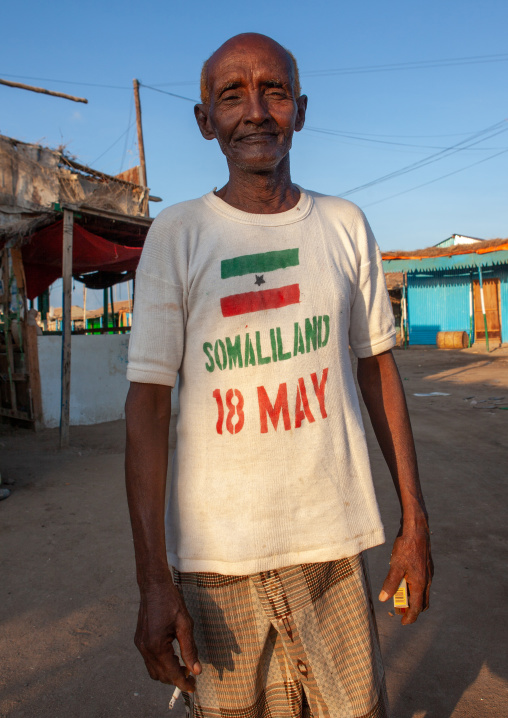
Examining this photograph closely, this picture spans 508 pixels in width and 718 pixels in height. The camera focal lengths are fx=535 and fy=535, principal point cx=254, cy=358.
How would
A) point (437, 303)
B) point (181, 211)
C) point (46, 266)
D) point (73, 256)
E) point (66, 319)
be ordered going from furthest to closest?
1. point (437, 303)
2. point (46, 266)
3. point (73, 256)
4. point (66, 319)
5. point (181, 211)

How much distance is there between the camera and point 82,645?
2.49 metres

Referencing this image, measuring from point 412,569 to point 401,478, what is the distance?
8.2 inches

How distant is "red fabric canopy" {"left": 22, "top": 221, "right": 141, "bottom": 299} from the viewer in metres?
6.95

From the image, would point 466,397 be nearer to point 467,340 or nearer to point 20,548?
point 20,548

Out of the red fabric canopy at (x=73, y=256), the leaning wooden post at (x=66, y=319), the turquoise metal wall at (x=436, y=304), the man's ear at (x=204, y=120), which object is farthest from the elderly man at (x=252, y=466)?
the turquoise metal wall at (x=436, y=304)

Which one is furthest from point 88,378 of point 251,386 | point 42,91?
point 42,91

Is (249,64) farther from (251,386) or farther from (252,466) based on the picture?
(252,466)

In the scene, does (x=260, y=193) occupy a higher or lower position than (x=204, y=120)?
lower

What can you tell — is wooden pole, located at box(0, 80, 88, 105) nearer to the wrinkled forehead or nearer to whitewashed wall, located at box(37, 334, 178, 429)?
whitewashed wall, located at box(37, 334, 178, 429)

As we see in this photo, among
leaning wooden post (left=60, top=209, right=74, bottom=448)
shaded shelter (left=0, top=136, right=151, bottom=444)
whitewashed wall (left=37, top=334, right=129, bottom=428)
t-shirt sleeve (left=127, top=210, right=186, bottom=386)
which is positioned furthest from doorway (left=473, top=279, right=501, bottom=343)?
t-shirt sleeve (left=127, top=210, right=186, bottom=386)

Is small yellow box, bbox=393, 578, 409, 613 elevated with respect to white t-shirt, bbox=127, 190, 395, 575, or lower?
lower

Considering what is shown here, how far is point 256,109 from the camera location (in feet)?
4.00

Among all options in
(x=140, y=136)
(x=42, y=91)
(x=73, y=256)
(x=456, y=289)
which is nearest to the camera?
(x=73, y=256)

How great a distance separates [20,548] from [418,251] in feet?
55.1
